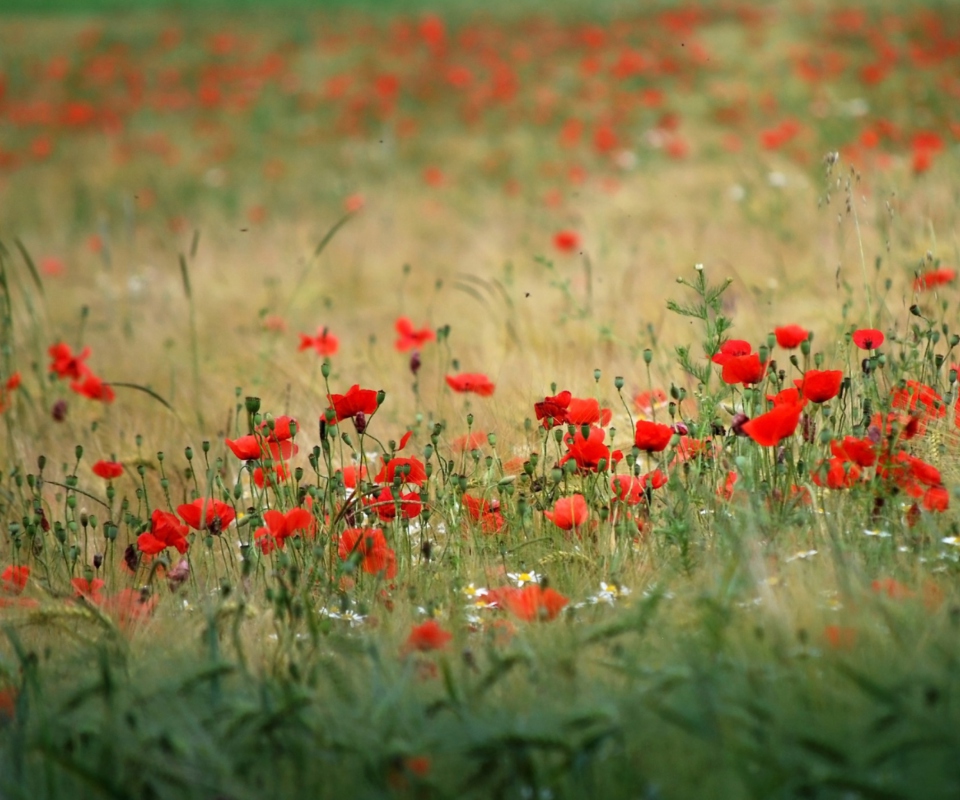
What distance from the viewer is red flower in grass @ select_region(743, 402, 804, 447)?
1.96 meters

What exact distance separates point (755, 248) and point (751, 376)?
8.20ft

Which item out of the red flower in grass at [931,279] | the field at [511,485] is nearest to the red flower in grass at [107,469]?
the field at [511,485]

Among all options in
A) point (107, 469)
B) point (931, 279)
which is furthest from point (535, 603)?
point (931, 279)

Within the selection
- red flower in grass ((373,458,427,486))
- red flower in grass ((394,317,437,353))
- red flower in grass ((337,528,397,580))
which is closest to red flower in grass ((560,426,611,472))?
red flower in grass ((373,458,427,486))

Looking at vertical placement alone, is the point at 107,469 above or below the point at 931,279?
below

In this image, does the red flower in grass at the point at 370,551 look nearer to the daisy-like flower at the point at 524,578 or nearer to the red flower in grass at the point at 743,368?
the daisy-like flower at the point at 524,578

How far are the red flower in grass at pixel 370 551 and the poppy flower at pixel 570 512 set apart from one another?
0.32 m

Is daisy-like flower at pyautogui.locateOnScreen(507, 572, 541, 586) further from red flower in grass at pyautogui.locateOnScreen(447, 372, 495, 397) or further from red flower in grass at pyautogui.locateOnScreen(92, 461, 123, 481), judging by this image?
red flower in grass at pyautogui.locateOnScreen(92, 461, 123, 481)

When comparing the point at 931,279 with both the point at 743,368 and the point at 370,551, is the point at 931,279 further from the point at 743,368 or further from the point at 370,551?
the point at 370,551

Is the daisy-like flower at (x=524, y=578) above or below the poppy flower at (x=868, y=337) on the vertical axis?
below

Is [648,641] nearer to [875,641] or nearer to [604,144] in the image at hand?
[875,641]

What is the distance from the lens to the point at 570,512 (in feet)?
7.04

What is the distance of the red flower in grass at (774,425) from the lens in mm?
1955

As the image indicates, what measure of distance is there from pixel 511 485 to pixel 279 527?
524mm
